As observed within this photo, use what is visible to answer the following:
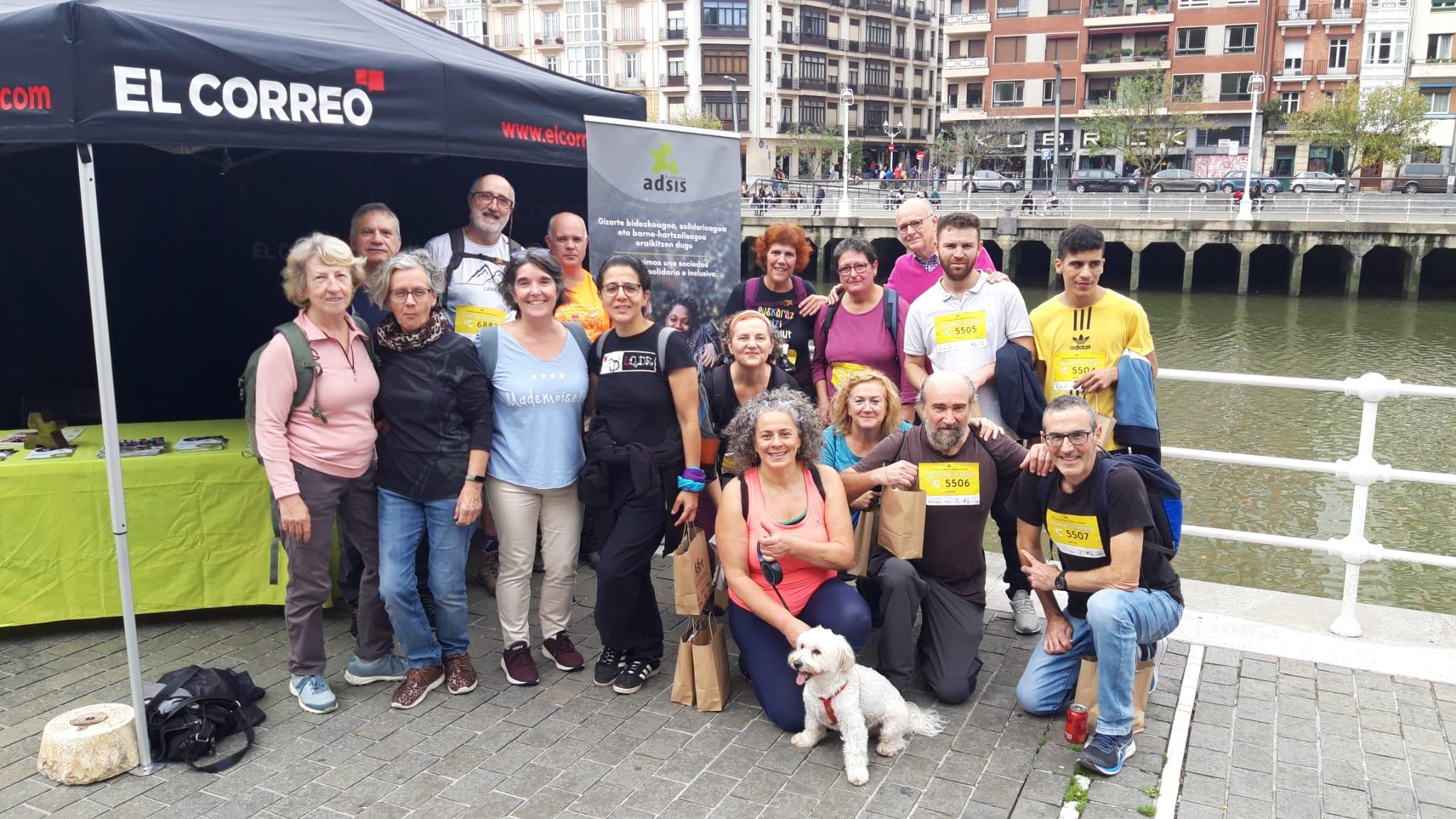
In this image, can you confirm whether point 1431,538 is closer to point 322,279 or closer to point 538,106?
point 538,106

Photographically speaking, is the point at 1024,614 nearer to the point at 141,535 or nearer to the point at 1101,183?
the point at 141,535

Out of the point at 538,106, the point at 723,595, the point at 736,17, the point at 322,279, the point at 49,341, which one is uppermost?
the point at 736,17

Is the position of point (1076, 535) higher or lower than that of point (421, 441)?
lower

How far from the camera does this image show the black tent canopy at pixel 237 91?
369cm

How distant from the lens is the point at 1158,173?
44219mm

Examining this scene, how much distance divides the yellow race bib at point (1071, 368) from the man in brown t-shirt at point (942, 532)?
1.44 feet

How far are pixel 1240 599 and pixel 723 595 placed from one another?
8.93ft

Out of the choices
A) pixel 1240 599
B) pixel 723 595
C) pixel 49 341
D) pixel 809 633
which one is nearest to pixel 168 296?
pixel 49 341

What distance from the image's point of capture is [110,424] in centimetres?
378

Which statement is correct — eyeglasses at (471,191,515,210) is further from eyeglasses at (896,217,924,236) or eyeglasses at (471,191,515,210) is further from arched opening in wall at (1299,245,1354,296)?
arched opening in wall at (1299,245,1354,296)

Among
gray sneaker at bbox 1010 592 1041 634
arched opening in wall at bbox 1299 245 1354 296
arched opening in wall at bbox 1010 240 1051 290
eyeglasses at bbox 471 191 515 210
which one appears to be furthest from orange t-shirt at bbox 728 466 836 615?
arched opening in wall at bbox 1010 240 1051 290

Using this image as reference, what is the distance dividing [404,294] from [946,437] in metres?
2.29

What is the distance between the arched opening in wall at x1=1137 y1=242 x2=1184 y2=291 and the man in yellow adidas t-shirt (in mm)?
30864

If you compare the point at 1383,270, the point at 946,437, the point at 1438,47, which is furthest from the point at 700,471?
the point at 1438,47
